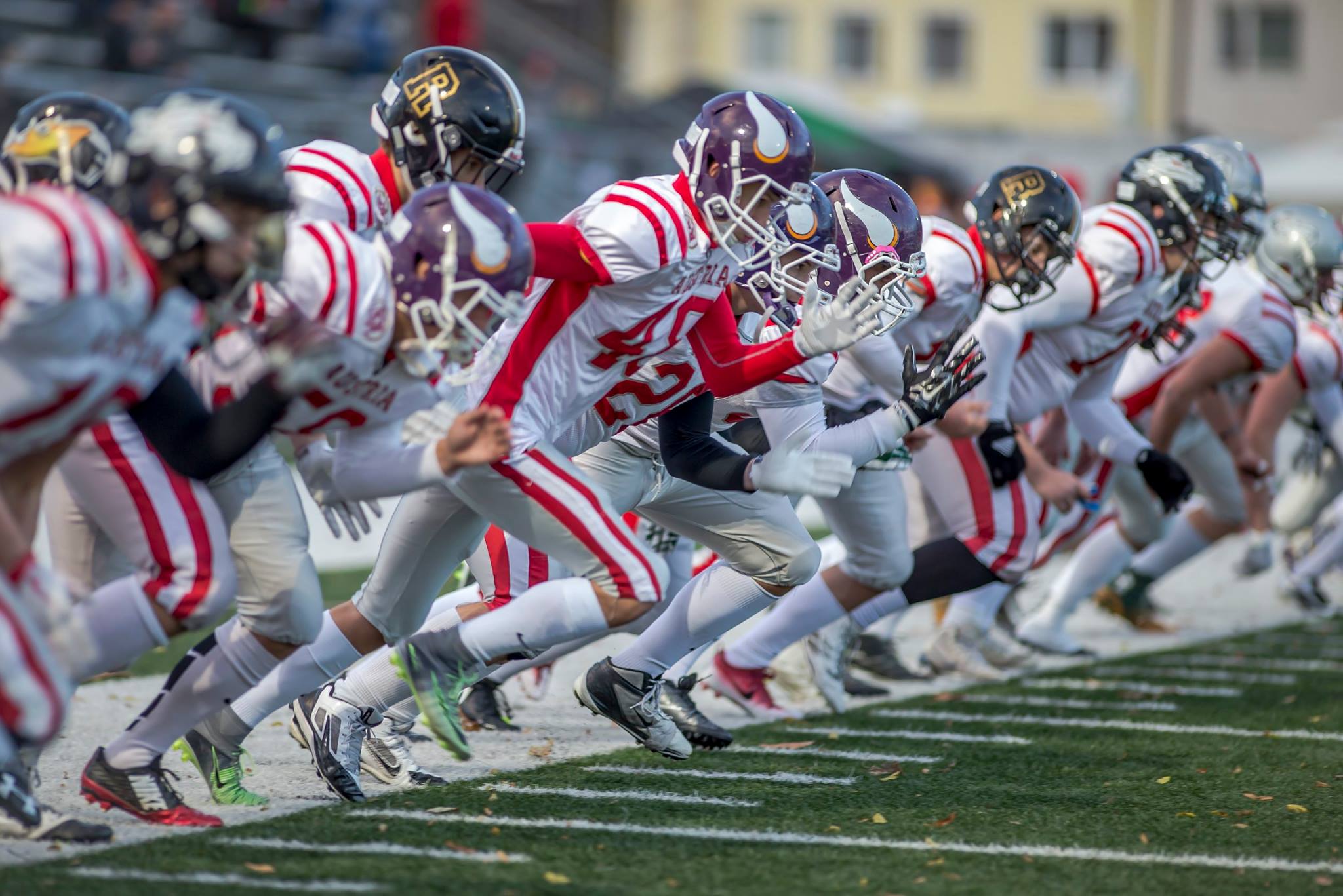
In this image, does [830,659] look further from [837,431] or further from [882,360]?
[837,431]

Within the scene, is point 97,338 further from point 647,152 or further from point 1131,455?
point 647,152

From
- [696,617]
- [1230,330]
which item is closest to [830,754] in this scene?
[696,617]

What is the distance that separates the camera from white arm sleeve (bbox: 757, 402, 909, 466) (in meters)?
4.80

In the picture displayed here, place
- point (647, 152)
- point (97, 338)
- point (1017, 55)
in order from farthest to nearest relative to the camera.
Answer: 1. point (1017, 55)
2. point (647, 152)
3. point (97, 338)

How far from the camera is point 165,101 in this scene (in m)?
3.43

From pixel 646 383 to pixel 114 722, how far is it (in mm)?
1841

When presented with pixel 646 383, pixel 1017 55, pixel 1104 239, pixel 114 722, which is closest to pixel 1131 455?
pixel 1104 239

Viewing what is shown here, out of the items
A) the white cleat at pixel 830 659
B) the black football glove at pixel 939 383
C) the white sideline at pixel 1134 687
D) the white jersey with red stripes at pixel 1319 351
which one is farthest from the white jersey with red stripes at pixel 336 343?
the white jersey with red stripes at pixel 1319 351

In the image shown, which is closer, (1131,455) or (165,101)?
(165,101)

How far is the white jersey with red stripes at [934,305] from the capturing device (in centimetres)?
552

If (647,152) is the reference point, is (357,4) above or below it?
above

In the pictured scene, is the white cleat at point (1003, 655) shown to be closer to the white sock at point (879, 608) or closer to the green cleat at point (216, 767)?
the white sock at point (879, 608)

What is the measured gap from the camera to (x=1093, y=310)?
19.6 feet

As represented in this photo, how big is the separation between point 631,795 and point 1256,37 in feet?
105
